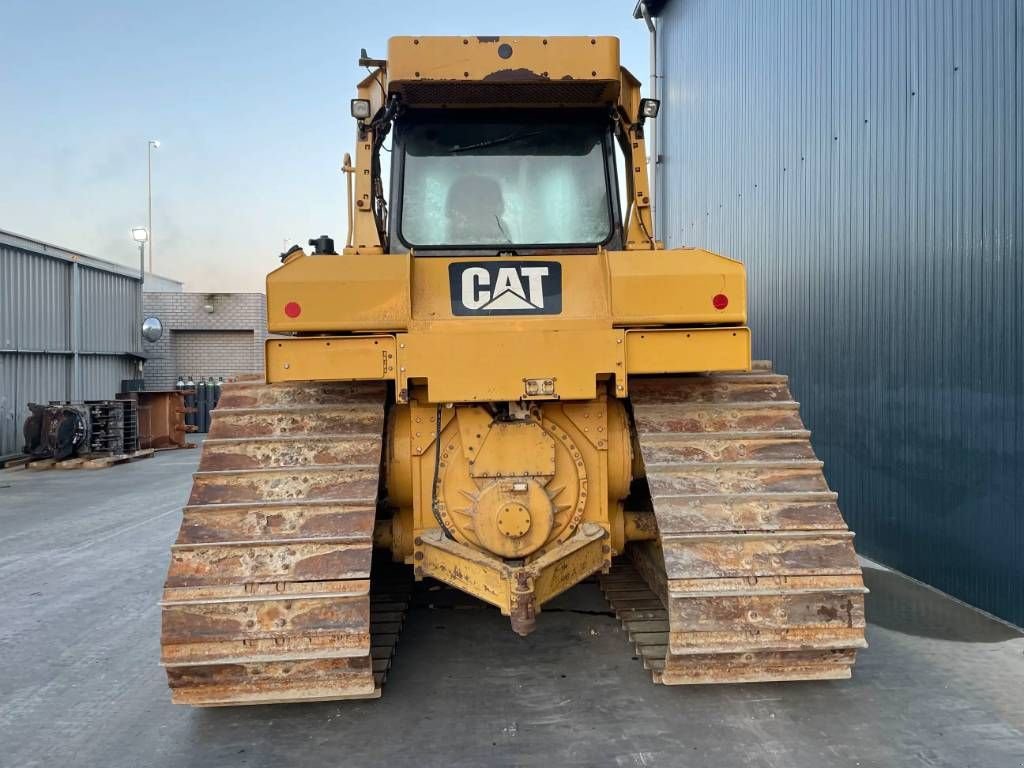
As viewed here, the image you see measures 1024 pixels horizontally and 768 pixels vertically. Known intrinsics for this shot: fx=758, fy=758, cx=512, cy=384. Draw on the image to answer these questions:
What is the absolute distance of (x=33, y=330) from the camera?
16641 millimetres

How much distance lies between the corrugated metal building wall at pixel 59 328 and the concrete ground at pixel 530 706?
12743 mm

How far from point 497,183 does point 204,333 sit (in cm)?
2354

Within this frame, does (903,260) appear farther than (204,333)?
No

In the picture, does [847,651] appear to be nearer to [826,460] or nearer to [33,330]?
[826,460]

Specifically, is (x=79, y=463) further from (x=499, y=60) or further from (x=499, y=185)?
(x=499, y=60)

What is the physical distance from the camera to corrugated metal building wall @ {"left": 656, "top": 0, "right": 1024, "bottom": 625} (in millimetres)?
5035

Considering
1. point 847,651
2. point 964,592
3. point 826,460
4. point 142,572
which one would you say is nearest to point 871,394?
point 826,460

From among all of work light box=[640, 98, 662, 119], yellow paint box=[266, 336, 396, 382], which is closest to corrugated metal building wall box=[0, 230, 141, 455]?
yellow paint box=[266, 336, 396, 382]

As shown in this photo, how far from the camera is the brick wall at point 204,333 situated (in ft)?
83.1

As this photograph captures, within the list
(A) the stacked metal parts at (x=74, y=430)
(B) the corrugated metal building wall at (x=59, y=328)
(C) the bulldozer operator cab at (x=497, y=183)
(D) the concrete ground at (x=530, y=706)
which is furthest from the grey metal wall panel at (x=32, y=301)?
(C) the bulldozer operator cab at (x=497, y=183)

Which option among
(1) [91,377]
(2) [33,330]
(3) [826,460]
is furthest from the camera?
(1) [91,377]

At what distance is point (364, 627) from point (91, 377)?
18.5 meters

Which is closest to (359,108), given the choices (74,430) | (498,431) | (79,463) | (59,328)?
(498,431)

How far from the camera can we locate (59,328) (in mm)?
17656
